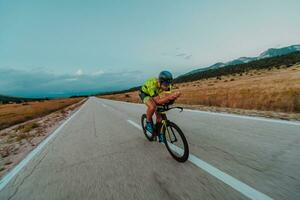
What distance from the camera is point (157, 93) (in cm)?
527

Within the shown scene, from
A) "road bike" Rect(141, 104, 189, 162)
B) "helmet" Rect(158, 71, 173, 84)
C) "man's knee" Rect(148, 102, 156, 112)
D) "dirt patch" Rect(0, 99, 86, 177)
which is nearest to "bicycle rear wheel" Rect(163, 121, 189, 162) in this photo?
"road bike" Rect(141, 104, 189, 162)

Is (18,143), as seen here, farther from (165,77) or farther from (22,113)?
(22,113)

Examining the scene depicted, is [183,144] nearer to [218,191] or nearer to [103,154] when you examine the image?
[218,191]

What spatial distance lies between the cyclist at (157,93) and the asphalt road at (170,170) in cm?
90

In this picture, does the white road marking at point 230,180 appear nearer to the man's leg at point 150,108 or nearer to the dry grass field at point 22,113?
the man's leg at point 150,108

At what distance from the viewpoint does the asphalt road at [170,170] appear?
3018mm

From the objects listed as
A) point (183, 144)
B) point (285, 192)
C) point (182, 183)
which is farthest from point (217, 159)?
point (285, 192)

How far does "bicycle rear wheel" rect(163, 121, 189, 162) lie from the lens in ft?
13.5

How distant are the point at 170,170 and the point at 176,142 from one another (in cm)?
82

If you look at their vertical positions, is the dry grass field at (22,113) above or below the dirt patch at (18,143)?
below

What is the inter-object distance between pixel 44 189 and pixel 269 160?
152 inches

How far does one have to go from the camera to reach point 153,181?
3.48 metres

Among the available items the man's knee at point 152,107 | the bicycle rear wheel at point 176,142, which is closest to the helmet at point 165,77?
the man's knee at point 152,107

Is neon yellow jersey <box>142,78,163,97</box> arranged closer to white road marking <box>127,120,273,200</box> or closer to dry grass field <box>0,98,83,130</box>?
white road marking <box>127,120,273,200</box>
